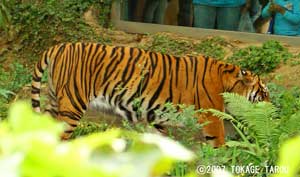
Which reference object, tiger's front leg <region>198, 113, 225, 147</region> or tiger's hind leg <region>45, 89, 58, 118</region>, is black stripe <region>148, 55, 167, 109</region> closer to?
tiger's front leg <region>198, 113, 225, 147</region>

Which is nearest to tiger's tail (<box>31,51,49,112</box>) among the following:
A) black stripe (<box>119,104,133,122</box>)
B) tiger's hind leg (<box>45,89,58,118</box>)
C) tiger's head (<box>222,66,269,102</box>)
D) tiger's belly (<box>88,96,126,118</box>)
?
tiger's hind leg (<box>45,89,58,118</box>)

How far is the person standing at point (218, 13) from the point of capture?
8.99 m

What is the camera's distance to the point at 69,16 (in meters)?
9.27

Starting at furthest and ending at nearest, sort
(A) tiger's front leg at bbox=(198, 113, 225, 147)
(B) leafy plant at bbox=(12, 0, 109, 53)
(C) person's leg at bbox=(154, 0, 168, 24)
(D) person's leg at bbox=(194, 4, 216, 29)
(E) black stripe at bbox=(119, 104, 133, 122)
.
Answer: (C) person's leg at bbox=(154, 0, 168, 24), (B) leafy plant at bbox=(12, 0, 109, 53), (D) person's leg at bbox=(194, 4, 216, 29), (E) black stripe at bbox=(119, 104, 133, 122), (A) tiger's front leg at bbox=(198, 113, 225, 147)

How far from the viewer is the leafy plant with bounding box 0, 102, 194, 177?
0.86 metres

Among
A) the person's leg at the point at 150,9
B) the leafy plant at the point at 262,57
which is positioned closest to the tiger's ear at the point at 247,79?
the leafy plant at the point at 262,57

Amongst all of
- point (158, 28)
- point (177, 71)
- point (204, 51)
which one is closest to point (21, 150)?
Result: point (177, 71)

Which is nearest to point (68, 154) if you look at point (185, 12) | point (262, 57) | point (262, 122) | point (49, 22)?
point (262, 122)

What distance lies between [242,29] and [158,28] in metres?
1.00

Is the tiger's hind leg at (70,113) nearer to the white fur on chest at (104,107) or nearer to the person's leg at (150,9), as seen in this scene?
the white fur on chest at (104,107)

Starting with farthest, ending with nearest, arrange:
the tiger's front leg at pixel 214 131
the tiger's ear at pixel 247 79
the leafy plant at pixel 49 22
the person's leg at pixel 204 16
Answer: the leafy plant at pixel 49 22, the person's leg at pixel 204 16, the tiger's ear at pixel 247 79, the tiger's front leg at pixel 214 131

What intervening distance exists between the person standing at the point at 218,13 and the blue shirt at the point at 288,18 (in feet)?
1.32

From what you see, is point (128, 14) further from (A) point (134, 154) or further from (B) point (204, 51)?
(A) point (134, 154)

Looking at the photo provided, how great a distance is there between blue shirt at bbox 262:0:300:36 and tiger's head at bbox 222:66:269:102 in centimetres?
240
